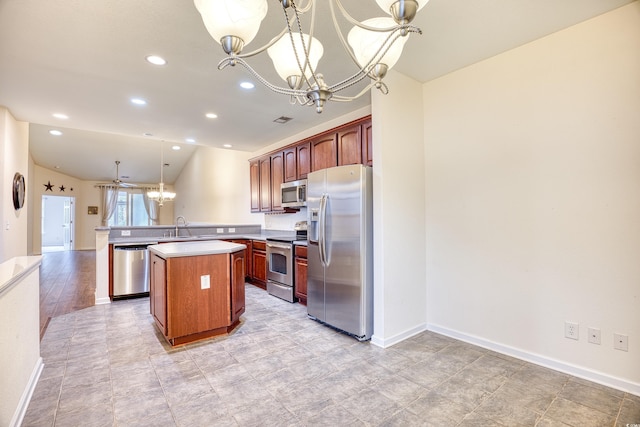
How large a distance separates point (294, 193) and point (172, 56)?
2.50 meters

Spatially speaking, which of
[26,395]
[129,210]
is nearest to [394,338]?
[26,395]

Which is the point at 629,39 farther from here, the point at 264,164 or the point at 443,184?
the point at 264,164

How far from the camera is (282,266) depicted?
4445mm

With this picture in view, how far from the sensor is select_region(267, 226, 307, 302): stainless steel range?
4254mm

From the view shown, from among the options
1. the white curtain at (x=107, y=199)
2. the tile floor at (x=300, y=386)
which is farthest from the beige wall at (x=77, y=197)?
the tile floor at (x=300, y=386)

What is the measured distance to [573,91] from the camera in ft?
7.52

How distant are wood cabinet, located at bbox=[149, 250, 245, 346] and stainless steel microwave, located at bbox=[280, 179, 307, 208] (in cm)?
154

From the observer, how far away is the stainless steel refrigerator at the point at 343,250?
2953 millimetres

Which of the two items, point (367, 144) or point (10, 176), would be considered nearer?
point (367, 144)

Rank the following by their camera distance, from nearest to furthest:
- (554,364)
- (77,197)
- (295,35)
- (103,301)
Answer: (295,35) → (554,364) → (103,301) → (77,197)

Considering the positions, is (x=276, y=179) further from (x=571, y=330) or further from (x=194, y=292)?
(x=571, y=330)

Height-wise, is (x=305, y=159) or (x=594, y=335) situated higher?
(x=305, y=159)

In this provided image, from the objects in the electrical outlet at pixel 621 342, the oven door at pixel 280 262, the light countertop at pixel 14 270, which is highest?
the light countertop at pixel 14 270

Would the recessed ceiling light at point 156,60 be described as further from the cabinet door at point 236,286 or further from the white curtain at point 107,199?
the white curtain at point 107,199
